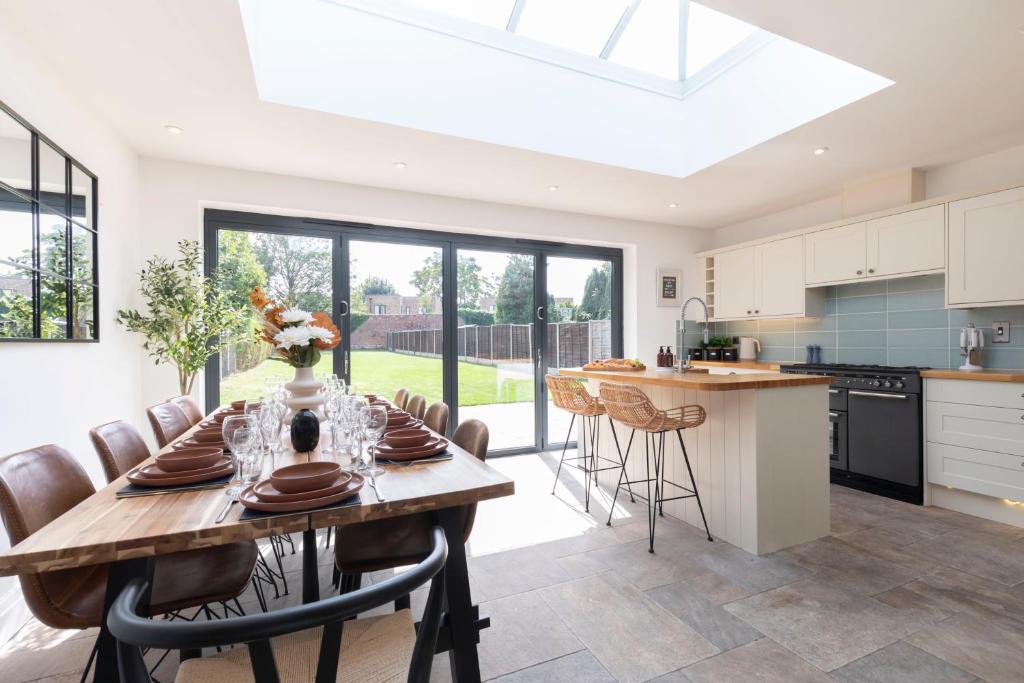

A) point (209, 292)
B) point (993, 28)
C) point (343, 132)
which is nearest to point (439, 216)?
point (343, 132)

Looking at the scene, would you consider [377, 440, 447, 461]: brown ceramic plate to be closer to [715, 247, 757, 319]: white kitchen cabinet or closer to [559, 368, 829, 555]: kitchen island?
[559, 368, 829, 555]: kitchen island

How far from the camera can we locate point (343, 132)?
295cm

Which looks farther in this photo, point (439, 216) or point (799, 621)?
point (439, 216)

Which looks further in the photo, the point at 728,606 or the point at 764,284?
the point at 764,284

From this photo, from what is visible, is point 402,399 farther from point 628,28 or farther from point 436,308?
point 628,28

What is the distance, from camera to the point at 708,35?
3393 millimetres

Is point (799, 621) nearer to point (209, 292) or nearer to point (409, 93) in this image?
point (409, 93)

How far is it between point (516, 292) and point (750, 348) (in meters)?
2.66

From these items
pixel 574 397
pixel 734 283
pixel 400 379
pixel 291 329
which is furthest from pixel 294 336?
pixel 734 283

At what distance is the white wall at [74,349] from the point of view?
192cm

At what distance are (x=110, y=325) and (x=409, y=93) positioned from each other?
7.60 ft

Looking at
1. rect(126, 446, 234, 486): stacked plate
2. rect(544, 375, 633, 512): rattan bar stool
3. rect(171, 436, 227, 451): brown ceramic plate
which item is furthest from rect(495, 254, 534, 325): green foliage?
Answer: rect(126, 446, 234, 486): stacked plate

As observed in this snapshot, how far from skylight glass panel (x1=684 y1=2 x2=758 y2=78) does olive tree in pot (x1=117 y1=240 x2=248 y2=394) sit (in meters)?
3.68

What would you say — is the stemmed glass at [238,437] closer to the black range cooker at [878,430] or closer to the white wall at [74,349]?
the white wall at [74,349]
